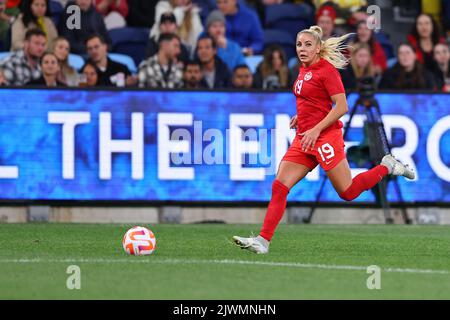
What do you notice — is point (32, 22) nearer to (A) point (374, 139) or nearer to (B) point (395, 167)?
(A) point (374, 139)

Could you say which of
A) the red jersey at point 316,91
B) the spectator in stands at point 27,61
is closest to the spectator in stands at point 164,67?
the spectator in stands at point 27,61

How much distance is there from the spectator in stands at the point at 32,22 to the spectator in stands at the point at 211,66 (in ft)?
7.18

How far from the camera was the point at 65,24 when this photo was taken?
1912 centimetres

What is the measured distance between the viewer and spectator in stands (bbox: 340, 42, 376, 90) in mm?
18828

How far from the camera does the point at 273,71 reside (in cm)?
1859

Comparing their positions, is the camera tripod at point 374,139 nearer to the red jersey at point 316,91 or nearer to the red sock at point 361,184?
the red sock at point 361,184

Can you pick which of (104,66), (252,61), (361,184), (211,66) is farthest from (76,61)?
(361,184)

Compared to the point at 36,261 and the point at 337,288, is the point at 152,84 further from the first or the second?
the point at 337,288

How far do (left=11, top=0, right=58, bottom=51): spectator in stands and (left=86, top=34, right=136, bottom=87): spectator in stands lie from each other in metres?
0.96

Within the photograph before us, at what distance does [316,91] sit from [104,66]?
6.71 meters

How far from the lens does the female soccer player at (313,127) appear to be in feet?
38.6

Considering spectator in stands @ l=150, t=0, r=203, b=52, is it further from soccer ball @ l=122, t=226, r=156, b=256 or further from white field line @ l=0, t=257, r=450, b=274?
white field line @ l=0, t=257, r=450, b=274
